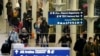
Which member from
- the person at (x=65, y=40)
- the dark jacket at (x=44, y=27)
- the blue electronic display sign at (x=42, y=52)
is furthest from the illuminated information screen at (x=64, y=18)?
the blue electronic display sign at (x=42, y=52)

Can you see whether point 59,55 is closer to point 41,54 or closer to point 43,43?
point 41,54

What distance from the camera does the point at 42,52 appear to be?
17.5 metres

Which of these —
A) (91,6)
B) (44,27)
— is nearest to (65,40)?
(44,27)

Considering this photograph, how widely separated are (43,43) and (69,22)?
8.64ft

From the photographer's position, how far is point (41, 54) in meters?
17.5

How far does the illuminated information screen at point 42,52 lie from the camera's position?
17.3 meters

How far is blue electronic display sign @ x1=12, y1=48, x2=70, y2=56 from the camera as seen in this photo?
17328 millimetres

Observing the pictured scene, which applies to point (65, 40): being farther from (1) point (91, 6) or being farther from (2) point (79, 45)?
Result: (1) point (91, 6)

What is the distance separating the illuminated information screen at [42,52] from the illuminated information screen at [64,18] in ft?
16.9

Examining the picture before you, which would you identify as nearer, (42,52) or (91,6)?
(42,52)

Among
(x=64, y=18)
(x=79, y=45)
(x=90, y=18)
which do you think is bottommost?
(x=79, y=45)

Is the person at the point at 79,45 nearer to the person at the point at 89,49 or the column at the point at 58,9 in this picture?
the person at the point at 89,49

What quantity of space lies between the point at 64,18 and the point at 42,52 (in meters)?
5.52

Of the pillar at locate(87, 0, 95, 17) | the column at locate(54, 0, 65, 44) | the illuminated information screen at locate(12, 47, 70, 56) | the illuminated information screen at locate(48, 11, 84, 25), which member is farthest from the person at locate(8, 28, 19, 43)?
the illuminated information screen at locate(12, 47, 70, 56)
